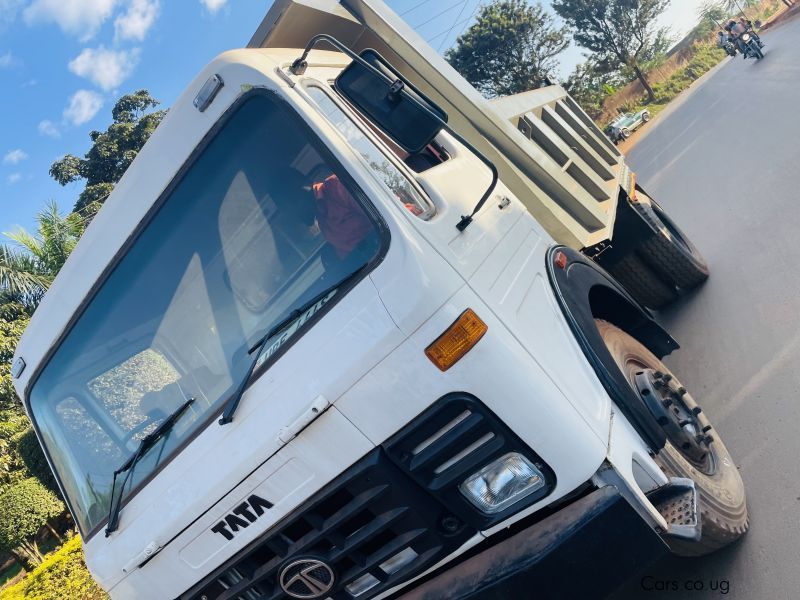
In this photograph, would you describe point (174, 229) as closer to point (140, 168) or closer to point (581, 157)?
point (140, 168)

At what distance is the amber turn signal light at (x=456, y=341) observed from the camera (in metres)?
2.05

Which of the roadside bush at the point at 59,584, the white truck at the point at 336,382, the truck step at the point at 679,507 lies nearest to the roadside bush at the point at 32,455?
the roadside bush at the point at 59,584

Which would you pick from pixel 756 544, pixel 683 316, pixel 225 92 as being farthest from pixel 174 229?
pixel 683 316

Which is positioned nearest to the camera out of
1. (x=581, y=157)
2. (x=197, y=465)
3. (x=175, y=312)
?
(x=197, y=465)

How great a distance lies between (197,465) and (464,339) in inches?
42.6

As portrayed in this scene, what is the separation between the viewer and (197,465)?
7.63 ft

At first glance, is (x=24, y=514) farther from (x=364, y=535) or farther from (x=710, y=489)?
(x=710, y=489)

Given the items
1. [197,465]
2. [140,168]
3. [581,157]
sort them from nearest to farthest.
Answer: [197,465] < [140,168] < [581,157]

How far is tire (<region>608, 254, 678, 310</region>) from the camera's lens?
202 inches

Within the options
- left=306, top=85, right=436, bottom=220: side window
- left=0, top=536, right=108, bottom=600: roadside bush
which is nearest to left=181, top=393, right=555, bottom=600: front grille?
left=306, top=85, right=436, bottom=220: side window

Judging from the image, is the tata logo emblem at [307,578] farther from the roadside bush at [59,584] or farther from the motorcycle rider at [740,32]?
the motorcycle rider at [740,32]

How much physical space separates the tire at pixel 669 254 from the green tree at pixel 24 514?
35.3 ft

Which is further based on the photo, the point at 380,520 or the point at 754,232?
the point at 754,232

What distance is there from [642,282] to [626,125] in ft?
71.8
